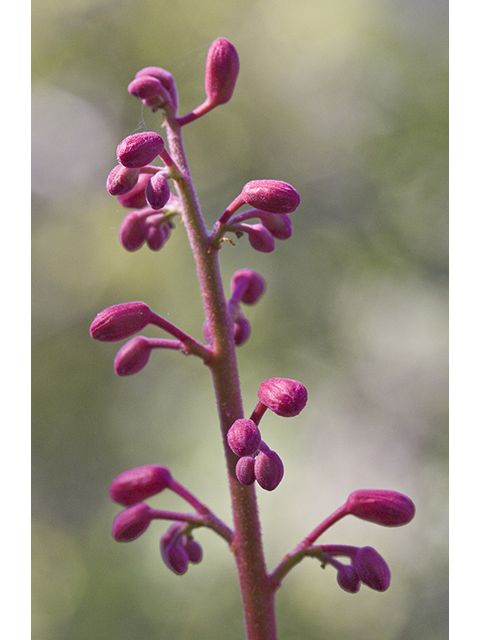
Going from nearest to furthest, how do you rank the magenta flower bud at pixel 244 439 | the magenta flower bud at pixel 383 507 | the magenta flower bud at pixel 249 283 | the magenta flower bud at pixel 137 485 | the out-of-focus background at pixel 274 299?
1. the magenta flower bud at pixel 244 439
2. the magenta flower bud at pixel 383 507
3. the magenta flower bud at pixel 137 485
4. the magenta flower bud at pixel 249 283
5. the out-of-focus background at pixel 274 299

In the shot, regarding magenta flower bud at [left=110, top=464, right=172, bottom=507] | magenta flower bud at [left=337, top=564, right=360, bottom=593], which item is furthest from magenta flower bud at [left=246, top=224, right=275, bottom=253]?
magenta flower bud at [left=337, top=564, right=360, bottom=593]

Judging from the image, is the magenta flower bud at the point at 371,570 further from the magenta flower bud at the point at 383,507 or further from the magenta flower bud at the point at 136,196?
the magenta flower bud at the point at 136,196

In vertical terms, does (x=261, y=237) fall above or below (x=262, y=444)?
above

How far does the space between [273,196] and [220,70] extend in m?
0.32

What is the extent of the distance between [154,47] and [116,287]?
1.45m

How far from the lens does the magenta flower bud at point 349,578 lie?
108 centimetres

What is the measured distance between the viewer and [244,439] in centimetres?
90

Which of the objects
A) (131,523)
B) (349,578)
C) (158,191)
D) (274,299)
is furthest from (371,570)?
(274,299)

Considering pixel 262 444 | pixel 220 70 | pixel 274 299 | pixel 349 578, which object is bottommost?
pixel 349 578

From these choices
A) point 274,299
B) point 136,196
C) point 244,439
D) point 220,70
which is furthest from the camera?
point 274,299

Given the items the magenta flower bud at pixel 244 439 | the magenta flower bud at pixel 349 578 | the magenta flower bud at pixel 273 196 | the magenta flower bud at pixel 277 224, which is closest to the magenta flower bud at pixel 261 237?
the magenta flower bud at pixel 277 224

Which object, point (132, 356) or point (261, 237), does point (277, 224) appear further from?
point (132, 356)

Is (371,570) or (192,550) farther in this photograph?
(192,550)

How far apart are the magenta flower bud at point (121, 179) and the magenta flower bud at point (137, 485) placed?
1.76 ft
